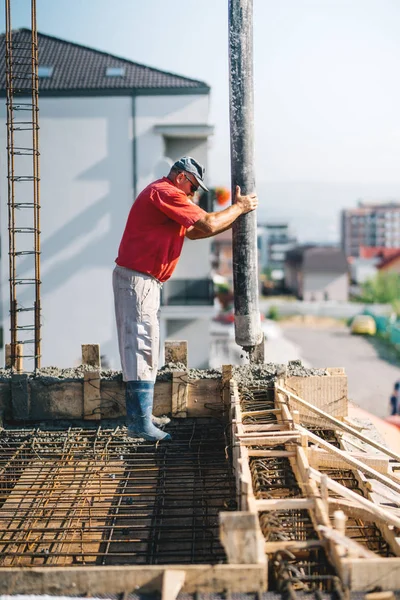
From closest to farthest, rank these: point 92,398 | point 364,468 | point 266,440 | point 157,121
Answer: point 364,468 → point 266,440 → point 92,398 → point 157,121

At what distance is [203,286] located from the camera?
912 inches

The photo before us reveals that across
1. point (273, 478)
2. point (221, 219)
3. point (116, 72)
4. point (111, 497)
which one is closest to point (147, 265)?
point (221, 219)

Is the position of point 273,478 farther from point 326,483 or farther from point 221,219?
point 221,219

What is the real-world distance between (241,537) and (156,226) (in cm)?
318

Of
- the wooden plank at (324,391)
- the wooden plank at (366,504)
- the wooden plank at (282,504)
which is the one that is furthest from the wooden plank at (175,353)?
the wooden plank at (282,504)

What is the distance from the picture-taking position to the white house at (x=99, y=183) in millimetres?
22609

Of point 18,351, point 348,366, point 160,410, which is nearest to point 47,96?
point 18,351

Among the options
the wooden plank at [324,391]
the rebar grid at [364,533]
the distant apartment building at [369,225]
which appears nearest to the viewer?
the rebar grid at [364,533]

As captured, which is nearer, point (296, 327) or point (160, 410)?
point (160, 410)

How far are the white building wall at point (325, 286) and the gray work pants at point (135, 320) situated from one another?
8044 centimetres

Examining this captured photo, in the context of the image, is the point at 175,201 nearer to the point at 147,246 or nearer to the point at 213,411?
the point at 147,246

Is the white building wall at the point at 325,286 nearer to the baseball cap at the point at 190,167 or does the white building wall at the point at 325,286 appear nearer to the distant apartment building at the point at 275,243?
the distant apartment building at the point at 275,243

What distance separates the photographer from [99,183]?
2328cm

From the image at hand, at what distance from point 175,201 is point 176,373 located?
213 centimetres
